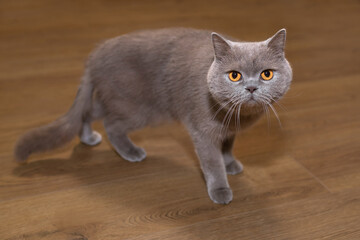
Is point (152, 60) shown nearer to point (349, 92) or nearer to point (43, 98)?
point (43, 98)

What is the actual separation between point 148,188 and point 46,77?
1.15 metres

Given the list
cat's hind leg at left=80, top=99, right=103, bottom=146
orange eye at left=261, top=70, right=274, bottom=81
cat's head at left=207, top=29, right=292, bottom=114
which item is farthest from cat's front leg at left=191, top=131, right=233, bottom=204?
cat's hind leg at left=80, top=99, right=103, bottom=146

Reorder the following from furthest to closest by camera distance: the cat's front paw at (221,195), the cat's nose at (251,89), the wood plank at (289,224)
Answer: the cat's front paw at (221,195) < the wood plank at (289,224) < the cat's nose at (251,89)

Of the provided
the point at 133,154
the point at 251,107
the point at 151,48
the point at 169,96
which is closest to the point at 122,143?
the point at 133,154

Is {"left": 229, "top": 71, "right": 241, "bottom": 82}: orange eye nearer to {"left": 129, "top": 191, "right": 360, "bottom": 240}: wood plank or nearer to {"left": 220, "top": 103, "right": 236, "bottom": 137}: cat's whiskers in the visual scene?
{"left": 220, "top": 103, "right": 236, "bottom": 137}: cat's whiskers

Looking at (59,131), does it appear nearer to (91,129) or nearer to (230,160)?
(91,129)

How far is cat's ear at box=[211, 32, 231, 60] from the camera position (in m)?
1.39

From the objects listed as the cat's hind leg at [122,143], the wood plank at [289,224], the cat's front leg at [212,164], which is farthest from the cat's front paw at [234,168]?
the cat's hind leg at [122,143]

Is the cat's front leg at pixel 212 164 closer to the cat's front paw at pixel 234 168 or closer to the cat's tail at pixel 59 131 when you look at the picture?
the cat's front paw at pixel 234 168

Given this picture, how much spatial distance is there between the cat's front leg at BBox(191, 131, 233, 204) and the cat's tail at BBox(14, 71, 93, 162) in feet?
1.58

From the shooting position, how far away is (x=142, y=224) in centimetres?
151

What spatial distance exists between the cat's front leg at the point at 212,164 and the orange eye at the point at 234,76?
289mm

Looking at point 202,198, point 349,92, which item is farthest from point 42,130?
point 349,92

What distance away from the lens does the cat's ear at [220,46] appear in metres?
1.39
